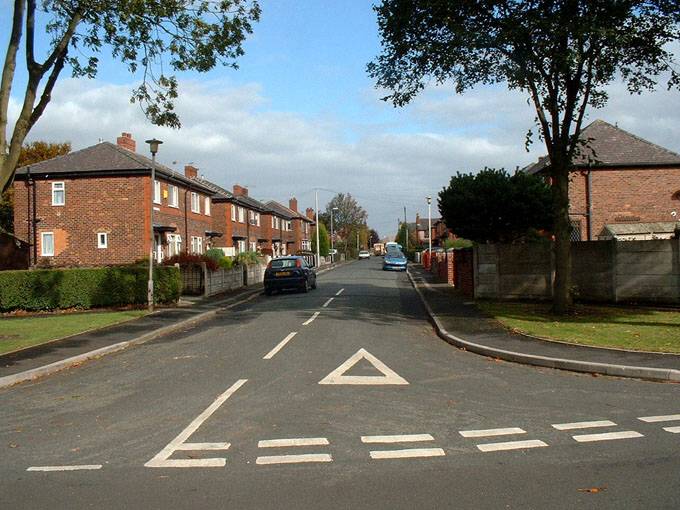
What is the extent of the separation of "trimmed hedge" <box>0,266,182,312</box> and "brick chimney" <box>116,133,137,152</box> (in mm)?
17897

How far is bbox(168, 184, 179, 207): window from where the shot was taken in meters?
36.7

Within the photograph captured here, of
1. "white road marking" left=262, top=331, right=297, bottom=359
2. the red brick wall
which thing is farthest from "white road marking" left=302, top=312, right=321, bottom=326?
the red brick wall

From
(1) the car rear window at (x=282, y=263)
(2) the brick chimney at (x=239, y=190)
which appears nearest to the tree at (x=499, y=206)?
(1) the car rear window at (x=282, y=263)

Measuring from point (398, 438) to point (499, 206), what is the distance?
1941 cm

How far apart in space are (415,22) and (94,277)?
14.4 metres

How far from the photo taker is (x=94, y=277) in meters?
22.7

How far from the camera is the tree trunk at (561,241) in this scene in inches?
665

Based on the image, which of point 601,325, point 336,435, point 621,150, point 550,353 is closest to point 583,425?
point 336,435

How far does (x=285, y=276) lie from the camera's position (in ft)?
96.0

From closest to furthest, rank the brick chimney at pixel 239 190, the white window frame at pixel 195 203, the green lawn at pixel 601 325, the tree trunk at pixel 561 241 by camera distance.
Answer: the green lawn at pixel 601 325 → the tree trunk at pixel 561 241 → the white window frame at pixel 195 203 → the brick chimney at pixel 239 190

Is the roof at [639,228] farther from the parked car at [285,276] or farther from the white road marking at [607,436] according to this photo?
the white road marking at [607,436]

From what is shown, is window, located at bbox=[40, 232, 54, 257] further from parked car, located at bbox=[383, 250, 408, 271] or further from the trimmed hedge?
parked car, located at bbox=[383, 250, 408, 271]

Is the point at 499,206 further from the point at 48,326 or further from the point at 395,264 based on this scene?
the point at 395,264

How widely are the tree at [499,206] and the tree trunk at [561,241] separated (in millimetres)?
7133
